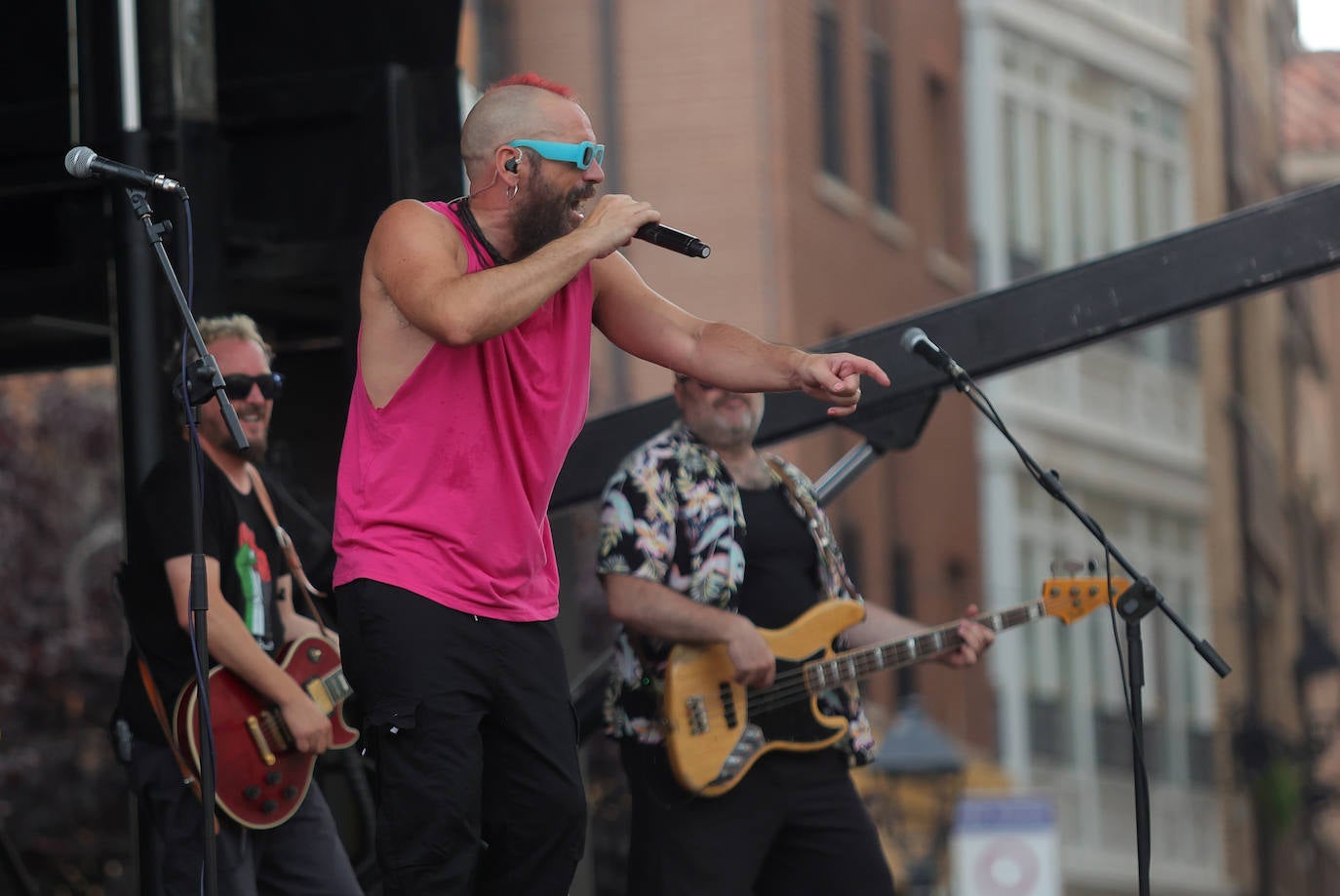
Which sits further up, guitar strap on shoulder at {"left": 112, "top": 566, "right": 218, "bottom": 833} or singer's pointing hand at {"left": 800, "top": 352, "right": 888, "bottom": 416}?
singer's pointing hand at {"left": 800, "top": 352, "right": 888, "bottom": 416}

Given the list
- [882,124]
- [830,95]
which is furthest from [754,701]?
[882,124]

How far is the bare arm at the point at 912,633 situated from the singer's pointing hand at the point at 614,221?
216 cm

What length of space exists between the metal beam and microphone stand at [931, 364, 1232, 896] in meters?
0.94

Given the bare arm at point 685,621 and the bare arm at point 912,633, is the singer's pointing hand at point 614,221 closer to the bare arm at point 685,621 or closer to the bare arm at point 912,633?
the bare arm at point 685,621

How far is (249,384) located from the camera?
5789mm

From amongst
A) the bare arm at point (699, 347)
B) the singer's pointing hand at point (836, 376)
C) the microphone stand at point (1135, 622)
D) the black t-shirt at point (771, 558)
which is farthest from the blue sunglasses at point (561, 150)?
the black t-shirt at point (771, 558)

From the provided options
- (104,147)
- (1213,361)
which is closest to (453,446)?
(104,147)

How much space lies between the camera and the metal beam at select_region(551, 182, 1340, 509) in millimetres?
6566

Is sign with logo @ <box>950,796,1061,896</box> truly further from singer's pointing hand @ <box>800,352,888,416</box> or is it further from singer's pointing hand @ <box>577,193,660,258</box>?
singer's pointing hand @ <box>577,193,660,258</box>

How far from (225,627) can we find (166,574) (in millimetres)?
209

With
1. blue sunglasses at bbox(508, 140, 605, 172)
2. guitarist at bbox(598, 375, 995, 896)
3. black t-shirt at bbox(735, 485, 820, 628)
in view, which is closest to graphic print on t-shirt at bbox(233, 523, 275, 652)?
guitarist at bbox(598, 375, 995, 896)

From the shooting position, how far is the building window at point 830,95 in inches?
909

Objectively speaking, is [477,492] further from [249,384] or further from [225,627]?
[249,384]

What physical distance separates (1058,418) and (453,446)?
23.1 m
